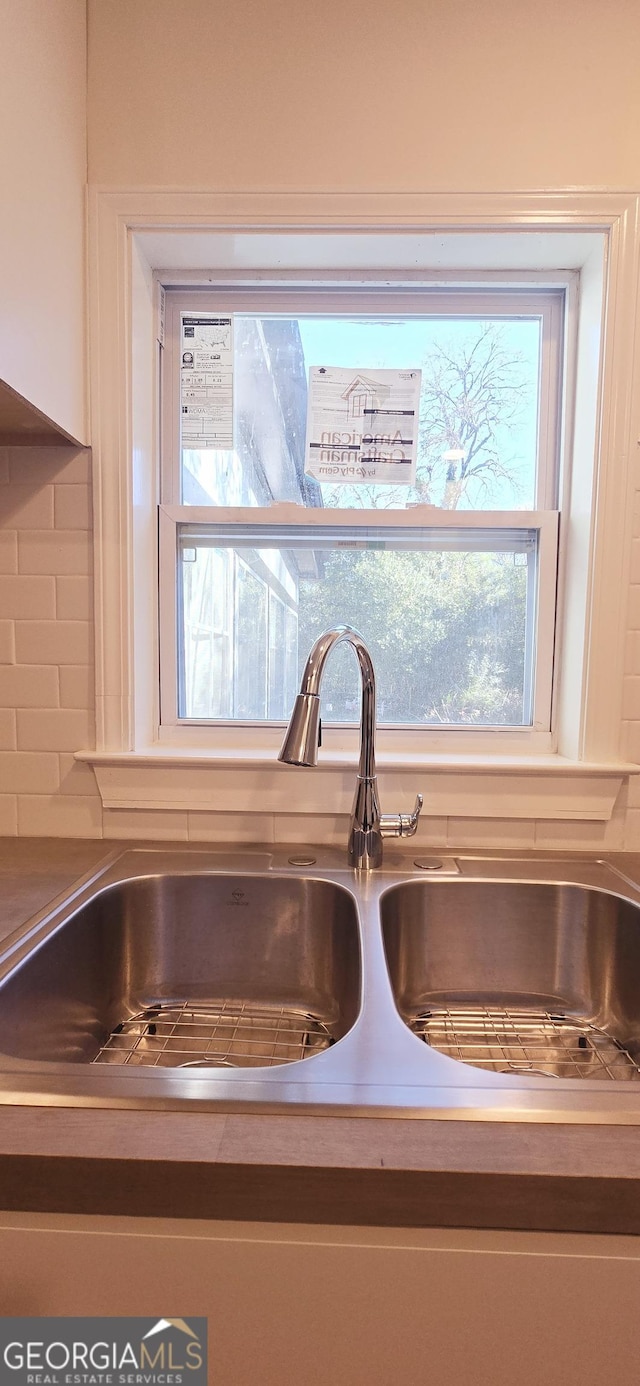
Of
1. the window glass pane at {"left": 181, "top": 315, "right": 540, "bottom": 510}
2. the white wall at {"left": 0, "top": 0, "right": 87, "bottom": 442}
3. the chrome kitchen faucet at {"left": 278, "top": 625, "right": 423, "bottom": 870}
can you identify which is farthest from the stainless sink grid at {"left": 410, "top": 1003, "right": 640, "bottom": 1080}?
the white wall at {"left": 0, "top": 0, "right": 87, "bottom": 442}

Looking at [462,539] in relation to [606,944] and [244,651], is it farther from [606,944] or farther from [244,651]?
[606,944]

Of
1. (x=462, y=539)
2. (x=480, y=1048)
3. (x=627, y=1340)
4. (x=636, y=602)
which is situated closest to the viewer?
(x=627, y=1340)

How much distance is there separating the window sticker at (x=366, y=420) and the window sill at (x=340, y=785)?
23.2 inches

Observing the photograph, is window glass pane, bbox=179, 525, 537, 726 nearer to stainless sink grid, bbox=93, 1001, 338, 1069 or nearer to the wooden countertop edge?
stainless sink grid, bbox=93, 1001, 338, 1069

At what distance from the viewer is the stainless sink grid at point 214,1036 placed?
0.92 m

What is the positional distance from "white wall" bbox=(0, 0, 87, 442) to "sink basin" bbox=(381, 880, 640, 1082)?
0.95 m

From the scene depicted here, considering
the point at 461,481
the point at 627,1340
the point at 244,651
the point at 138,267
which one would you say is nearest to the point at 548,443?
the point at 461,481

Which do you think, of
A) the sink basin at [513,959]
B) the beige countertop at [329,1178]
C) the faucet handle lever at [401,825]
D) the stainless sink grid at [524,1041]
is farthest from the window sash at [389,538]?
the beige countertop at [329,1178]

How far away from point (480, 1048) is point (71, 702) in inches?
35.1

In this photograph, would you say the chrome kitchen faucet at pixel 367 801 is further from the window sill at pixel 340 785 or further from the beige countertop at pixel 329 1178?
the beige countertop at pixel 329 1178

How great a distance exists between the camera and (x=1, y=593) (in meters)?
1.27

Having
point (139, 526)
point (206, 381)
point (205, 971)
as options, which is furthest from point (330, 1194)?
point (206, 381)

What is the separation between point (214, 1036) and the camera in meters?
0.98

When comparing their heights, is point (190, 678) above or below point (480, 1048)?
above
